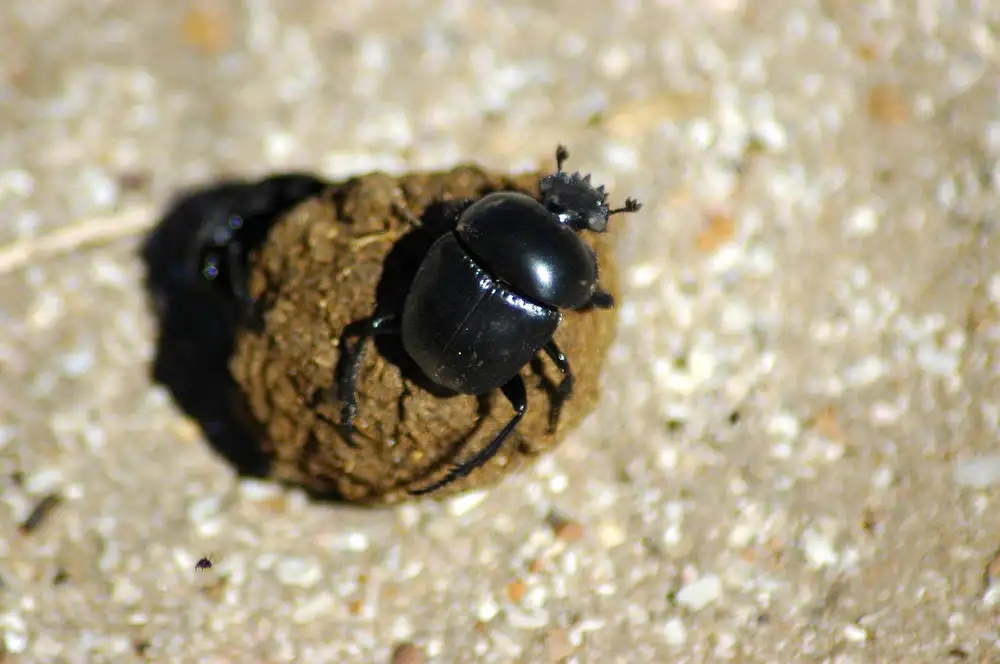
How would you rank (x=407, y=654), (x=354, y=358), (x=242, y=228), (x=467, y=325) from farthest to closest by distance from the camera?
1. (x=242, y=228)
2. (x=407, y=654)
3. (x=354, y=358)
4. (x=467, y=325)

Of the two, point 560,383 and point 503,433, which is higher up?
point 560,383

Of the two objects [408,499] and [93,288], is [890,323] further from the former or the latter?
[93,288]

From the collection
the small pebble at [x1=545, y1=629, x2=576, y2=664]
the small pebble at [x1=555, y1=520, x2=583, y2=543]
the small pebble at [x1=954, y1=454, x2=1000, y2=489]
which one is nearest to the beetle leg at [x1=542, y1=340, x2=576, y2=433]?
the small pebble at [x1=555, y1=520, x2=583, y2=543]

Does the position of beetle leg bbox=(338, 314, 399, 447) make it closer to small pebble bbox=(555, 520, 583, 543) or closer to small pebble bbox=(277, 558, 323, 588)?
small pebble bbox=(277, 558, 323, 588)

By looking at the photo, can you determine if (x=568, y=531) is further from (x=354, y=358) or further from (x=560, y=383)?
(x=354, y=358)

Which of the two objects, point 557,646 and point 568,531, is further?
point 568,531

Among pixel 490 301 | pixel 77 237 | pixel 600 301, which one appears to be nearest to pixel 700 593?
pixel 600 301

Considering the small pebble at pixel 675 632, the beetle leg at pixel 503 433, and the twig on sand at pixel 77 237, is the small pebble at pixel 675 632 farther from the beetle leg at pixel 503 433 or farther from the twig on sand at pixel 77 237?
the twig on sand at pixel 77 237
